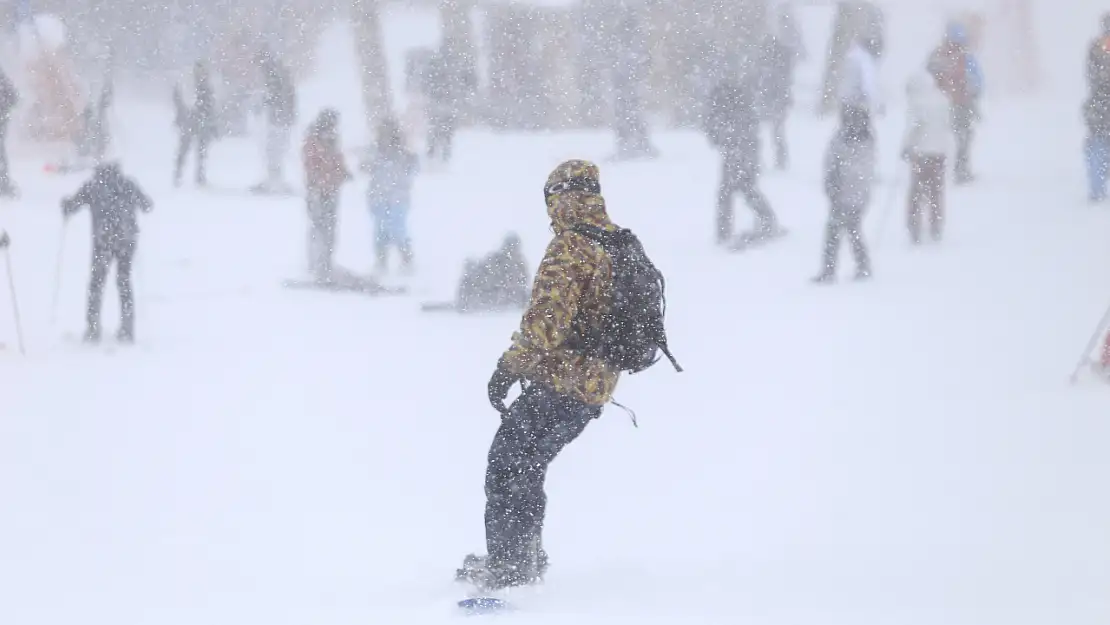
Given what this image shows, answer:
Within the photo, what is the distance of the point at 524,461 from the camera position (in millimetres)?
4219

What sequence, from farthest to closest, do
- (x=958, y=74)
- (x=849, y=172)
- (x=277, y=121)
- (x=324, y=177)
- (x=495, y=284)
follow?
(x=277, y=121) < (x=958, y=74) < (x=324, y=177) < (x=849, y=172) < (x=495, y=284)

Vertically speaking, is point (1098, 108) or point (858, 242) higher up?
point (1098, 108)

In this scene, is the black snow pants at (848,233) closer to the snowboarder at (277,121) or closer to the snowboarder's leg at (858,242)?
the snowboarder's leg at (858,242)

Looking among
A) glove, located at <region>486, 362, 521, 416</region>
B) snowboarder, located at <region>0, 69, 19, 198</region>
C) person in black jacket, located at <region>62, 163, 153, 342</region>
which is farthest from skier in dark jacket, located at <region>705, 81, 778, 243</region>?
glove, located at <region>486, 362, 521, 416</region>

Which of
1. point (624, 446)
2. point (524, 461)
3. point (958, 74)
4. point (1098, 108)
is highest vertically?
point (958, 74)

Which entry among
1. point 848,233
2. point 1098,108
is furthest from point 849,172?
point 1098,108

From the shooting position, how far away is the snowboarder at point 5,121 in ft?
45.4

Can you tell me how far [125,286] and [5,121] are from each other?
18.3 feet

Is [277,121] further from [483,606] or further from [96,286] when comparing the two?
[483,606]

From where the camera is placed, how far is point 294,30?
23.6 m

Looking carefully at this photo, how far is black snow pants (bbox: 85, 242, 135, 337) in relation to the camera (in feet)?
30.5

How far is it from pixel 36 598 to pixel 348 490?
159 cm

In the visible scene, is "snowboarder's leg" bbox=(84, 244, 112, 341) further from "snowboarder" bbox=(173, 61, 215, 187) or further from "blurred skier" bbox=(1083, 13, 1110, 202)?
"blurred skier" bbox=(1083, 13, 1110, 202)

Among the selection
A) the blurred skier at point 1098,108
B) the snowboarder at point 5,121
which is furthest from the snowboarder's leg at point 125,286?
the blurred skier at point 1098,108
